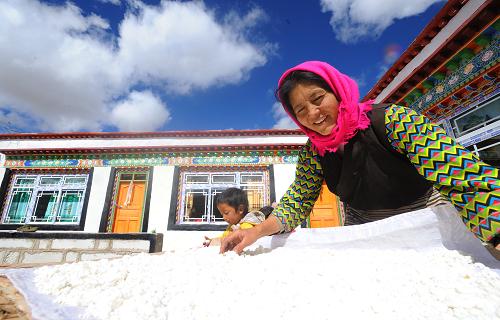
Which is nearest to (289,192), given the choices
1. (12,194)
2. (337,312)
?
(337,312)

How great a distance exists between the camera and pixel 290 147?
26.5 ft

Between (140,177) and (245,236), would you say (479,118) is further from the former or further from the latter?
(140,177)

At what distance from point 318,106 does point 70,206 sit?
30.7 feet

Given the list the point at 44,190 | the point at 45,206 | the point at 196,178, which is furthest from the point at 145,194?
the point at 44,190

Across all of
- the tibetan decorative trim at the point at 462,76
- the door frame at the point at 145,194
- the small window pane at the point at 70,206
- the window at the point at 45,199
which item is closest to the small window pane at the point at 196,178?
the door frame at the point at 145,194

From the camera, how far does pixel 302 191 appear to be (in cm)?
141

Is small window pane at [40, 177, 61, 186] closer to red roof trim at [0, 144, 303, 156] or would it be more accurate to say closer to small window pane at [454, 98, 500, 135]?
red roof trim at [0, 144, 303, 156]

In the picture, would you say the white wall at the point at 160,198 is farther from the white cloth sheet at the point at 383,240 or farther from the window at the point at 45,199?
the white cloth sheet at the point at 383,240

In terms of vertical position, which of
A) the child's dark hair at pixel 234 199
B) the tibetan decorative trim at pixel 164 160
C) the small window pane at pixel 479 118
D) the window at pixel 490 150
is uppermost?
the tibetan decorative trim at pixel 164 160

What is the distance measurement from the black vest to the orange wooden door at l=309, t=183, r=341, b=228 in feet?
21.4

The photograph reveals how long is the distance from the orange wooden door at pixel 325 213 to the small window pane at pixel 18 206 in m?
9.05

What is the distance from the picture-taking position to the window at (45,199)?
26.1ft

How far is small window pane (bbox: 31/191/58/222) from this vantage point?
7.97 metres

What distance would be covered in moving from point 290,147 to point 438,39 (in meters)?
4.44
